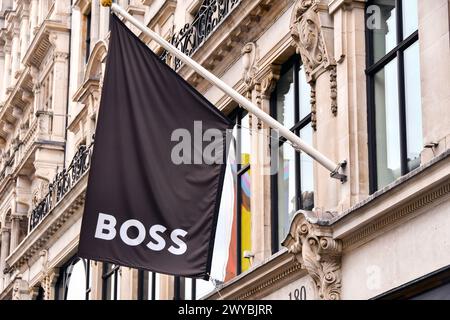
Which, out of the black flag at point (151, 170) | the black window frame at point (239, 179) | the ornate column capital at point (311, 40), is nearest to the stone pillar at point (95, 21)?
the black window frame at point (239, 179)

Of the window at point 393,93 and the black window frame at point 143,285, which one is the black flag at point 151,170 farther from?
the black window frame at point 143,285

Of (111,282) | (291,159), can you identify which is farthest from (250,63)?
(111,282)

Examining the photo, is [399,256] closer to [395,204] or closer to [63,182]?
[395,204]

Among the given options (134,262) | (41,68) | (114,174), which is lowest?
(134,262)

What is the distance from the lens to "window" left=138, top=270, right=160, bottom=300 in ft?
110

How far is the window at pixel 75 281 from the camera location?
4094 centimetres

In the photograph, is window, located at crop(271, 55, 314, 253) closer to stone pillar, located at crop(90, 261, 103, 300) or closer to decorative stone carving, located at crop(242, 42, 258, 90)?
decorative stone carving, located at crop(242, 42, 258, 90)

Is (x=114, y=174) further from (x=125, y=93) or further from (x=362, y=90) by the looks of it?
(x=362, y=90)

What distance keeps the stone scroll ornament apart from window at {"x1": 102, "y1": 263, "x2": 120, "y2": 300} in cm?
1381

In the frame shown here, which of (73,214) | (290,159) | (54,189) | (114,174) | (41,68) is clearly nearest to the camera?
(114,174)

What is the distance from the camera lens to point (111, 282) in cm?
3825

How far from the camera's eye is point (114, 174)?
73.8 ft

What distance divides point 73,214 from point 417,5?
73.3ft

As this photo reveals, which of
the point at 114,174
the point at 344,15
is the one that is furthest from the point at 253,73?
the point at 114,174
